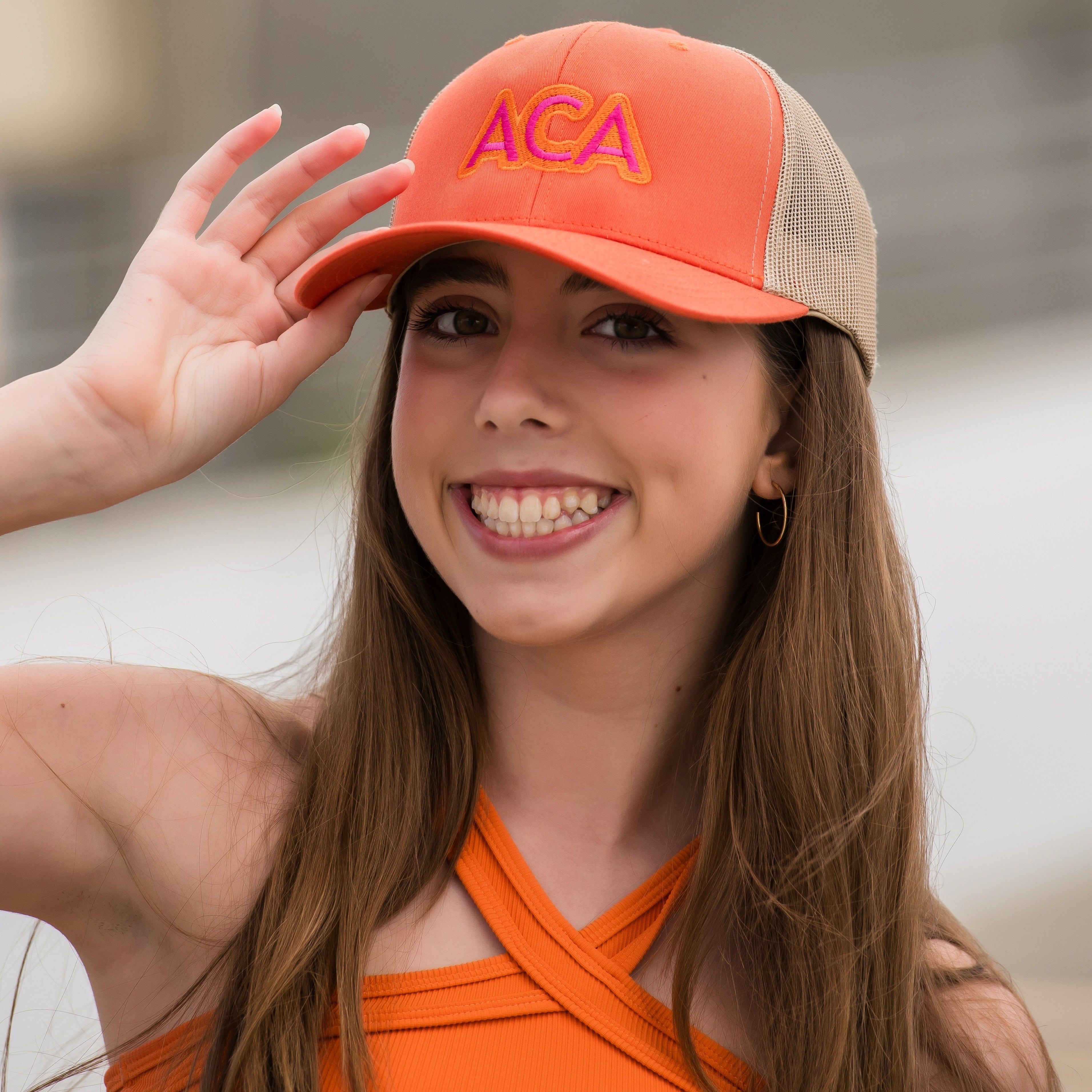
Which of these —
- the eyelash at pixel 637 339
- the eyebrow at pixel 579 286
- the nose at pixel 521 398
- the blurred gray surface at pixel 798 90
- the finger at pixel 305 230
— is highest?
the blurred gray surface at pixel 798 90

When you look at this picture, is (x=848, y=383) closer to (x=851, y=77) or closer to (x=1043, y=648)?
(x=1043, y=648)

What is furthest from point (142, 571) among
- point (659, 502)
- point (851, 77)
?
point (851, 77)

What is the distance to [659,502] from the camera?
4.49 feet

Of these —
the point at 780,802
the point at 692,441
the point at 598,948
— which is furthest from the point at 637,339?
the point at 598,948

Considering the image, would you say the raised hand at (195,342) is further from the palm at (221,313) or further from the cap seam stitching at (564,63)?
the cap seam stitching at (564,63)

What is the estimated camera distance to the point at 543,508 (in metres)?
Result: 1.37

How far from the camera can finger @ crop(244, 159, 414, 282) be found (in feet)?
4.99

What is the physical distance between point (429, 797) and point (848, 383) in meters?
0.75

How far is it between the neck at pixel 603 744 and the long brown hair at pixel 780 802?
0.16 ft

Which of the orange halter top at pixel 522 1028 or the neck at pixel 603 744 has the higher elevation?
the neck at pixel 603 744

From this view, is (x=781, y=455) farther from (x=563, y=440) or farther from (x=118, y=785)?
(x=118, y=785)

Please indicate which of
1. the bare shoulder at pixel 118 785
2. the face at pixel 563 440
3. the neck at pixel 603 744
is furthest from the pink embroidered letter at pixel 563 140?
the bare shoulder at pixel 118 785

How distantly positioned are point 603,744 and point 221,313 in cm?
74

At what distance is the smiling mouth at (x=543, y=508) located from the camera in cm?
137
